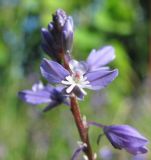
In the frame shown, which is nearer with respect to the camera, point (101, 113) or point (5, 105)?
Answer: point (101, 113)

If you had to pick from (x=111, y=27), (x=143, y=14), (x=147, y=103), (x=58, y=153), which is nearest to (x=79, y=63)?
(x=58, y=153)

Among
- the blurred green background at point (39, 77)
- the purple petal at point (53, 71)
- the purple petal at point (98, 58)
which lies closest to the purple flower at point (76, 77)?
the purple petal at point (53, 71)

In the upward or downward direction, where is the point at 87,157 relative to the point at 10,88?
downward

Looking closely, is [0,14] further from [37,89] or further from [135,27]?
[37,89]

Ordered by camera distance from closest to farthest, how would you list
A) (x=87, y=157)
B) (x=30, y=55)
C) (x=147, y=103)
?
(x=87, y=157) < (x=147, y=103) < (x=30, y=55)

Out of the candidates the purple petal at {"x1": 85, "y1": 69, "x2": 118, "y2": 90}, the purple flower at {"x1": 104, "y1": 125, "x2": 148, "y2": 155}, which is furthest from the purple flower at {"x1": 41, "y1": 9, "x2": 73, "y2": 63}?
the purple flower at {"x1": 104, "y1": 125, "x2": 148, "y2": 155}

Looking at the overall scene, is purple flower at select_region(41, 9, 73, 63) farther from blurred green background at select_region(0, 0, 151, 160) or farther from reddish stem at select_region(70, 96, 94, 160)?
blurred green background at select_region(0, 0, 151, 160)

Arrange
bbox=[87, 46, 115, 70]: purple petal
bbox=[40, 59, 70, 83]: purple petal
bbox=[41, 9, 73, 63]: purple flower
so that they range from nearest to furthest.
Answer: bbox=[40, 59, 70, 83]: purple petal < bbox=[41, 9, 73, 63]: purple flower < bbox=[87, 46, 115, 70]: purple petal
